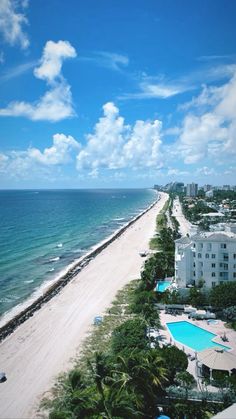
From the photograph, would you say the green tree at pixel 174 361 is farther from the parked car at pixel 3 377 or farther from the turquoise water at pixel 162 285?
the turquoise water at pixel 162 285

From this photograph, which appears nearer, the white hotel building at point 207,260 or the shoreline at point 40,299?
the shoreline at point 40,299

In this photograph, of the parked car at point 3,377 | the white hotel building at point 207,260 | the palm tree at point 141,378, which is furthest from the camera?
the white hotel building at point 207,260

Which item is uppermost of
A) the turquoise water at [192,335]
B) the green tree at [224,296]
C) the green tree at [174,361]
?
the green tree at [224,296]

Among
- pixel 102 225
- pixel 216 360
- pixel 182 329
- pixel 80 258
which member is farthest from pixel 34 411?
pixel 102 225

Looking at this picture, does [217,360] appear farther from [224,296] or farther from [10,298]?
[10,298]

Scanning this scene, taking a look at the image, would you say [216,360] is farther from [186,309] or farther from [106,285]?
[106,285]

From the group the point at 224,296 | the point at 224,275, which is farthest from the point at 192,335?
the point at 224,275

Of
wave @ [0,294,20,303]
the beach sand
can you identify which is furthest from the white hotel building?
wave @ [0,294,20,303]

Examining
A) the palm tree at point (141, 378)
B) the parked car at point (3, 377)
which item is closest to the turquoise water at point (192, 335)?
the palm tree at point (141, 378)

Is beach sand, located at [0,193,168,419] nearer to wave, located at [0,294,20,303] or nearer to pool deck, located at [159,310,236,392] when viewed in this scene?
wave, located at [0,294,20,303]
